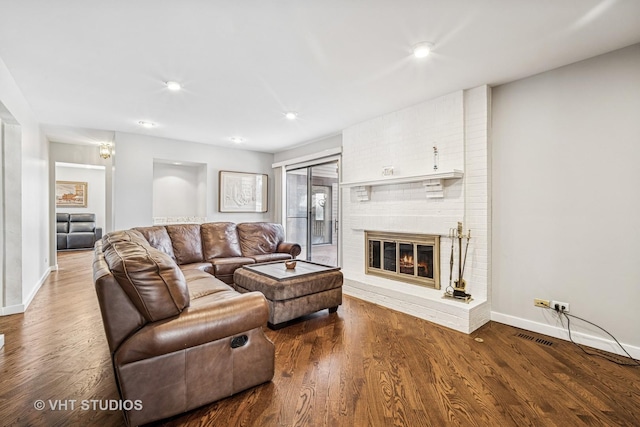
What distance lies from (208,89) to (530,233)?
11.7 ft

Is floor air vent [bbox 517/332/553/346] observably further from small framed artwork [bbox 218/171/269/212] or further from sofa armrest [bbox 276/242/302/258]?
small framed artwork [bbox 218/171/269/212]

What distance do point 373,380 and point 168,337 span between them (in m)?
1.32

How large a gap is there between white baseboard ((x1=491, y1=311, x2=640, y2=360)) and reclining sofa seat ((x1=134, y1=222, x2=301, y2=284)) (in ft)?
9.65

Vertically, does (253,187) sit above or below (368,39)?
below

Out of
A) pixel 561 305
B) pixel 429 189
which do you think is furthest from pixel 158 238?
pixel 561 305

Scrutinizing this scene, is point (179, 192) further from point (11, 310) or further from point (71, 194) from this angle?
point (71, 194)

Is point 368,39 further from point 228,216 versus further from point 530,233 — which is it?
point 228,216

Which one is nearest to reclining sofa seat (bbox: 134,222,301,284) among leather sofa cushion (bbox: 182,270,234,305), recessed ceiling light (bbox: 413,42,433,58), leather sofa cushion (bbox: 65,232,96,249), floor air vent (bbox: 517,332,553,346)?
leather sofa cushion (bbox: 182,270,234,305)

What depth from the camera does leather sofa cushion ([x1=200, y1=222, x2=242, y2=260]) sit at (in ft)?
14.4

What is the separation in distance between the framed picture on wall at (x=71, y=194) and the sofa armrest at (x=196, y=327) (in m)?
9.80

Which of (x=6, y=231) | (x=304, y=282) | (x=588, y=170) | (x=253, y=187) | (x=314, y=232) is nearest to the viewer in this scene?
(x=588, y=170)

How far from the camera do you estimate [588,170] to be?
8.37 ft

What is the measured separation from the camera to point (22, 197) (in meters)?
3.34

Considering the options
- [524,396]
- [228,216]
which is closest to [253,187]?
[228,216]
